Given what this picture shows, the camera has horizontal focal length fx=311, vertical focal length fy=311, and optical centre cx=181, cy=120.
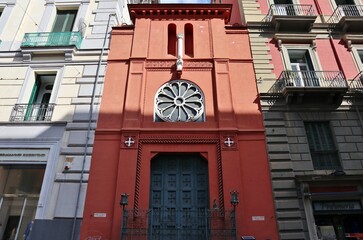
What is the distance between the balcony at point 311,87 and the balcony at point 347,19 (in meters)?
3.07

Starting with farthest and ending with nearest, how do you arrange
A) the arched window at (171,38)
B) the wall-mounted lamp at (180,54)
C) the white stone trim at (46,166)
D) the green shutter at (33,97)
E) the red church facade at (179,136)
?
1. the arched window at (171,38)
2. the wall-mounted lamp at (180,54)
3. the green shutter at (33,97)
4. the white stone trim at (46,166)
5. the red church facade at (179,136)

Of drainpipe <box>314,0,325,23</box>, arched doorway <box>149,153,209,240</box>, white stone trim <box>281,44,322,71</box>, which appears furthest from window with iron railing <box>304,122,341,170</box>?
drainpipe <box>314,0,325,23</box>

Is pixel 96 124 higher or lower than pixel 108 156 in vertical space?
higher

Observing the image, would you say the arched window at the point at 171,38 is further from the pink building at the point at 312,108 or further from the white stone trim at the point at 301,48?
the white stone trim at the point at 301,48

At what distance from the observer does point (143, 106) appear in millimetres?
13648

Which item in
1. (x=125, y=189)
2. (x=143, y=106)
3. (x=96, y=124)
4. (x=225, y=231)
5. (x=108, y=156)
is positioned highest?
(x=143, y=106)

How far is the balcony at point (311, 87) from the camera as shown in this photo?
13.0 m

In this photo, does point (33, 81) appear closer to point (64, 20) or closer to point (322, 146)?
point (64, 20)

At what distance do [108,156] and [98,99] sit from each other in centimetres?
278

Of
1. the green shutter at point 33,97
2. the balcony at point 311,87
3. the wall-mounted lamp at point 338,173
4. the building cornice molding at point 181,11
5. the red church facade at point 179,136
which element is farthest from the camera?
the building cornice molding at point 181,11

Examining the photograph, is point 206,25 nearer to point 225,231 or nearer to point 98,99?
point 98,99

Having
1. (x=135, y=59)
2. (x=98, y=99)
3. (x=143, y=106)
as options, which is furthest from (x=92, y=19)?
(x=143, y=106)

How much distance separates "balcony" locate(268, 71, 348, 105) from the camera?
1304cm

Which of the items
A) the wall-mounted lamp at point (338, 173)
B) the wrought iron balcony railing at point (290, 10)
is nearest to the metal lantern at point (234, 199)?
the wall-mounted lamp at point (338, 173)
